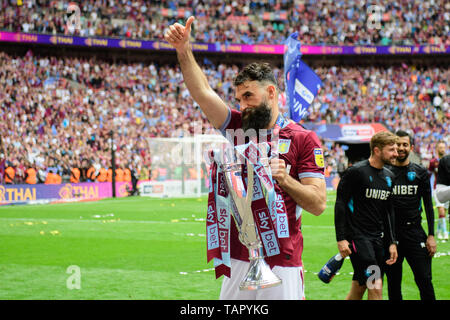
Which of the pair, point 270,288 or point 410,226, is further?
point 410,226

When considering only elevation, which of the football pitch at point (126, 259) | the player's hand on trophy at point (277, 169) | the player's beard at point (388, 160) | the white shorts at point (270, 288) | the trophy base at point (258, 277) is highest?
the player's hand on trophy at point (277, 169)

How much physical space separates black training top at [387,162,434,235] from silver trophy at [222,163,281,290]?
378 cm

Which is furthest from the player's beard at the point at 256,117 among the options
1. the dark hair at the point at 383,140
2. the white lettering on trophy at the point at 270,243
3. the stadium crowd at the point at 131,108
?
the stadium crowd at the point at 131,108

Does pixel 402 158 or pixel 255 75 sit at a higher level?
Result: pixel 255 75

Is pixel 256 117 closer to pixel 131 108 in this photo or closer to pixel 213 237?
pixel 213 237

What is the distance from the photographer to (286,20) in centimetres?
4866

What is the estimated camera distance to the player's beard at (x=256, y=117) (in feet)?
9.91

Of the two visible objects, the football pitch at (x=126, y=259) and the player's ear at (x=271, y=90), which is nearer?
the player's ear at (x=271, y=90)

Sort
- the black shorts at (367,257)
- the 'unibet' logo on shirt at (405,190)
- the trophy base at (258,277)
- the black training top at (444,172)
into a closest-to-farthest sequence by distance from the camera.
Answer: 1. the trophy base at (258,277)
2. the black shorts at (367,257)
3. the black training top at (444,172)
4. the 'unibet' logo on shirt at (405,190)

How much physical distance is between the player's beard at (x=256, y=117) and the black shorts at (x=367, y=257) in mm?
3148

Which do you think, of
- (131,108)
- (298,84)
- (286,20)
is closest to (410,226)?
(298,84)

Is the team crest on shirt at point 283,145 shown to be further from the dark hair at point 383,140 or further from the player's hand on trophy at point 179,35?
the dark hair at point 383,140

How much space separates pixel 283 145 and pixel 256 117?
0.74 feet

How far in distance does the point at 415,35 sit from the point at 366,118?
1091cm
